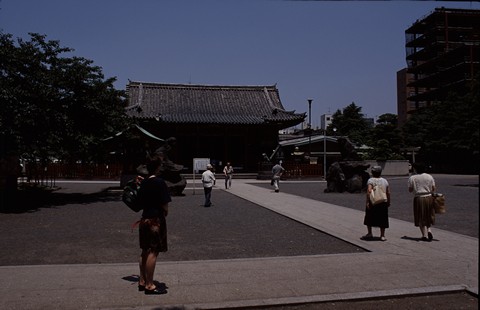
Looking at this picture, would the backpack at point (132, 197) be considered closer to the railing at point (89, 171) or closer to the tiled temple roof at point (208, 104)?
the railing at point (89, 171)

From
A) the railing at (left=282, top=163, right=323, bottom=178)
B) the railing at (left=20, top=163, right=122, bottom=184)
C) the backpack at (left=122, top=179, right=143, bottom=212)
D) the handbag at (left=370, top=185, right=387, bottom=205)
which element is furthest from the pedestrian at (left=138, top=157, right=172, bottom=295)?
the railing at (left=282, top=163, right=323, bottom=178)

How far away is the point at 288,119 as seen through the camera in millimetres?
34250

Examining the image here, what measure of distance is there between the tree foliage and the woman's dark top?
1012 centimetres

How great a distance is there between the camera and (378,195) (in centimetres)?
829

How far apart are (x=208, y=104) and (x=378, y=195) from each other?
31.0 m

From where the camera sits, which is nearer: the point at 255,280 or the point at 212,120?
the point at 255,280

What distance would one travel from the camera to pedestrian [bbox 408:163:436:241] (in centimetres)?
816

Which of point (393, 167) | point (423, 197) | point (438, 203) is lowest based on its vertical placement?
point (438, 203)

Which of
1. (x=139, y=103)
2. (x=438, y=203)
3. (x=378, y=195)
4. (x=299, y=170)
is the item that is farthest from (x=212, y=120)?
(x=438, y=203)

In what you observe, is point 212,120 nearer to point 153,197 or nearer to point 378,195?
point 378,195

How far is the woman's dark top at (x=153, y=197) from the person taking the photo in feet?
17.0

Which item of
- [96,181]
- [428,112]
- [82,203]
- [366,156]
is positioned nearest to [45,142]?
[82,203]

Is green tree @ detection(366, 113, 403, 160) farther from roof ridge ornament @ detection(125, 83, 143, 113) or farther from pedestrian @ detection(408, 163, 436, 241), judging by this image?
pedestrian @ detection(408, 163, 436, 241)

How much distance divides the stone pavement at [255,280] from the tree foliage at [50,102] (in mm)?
8917
